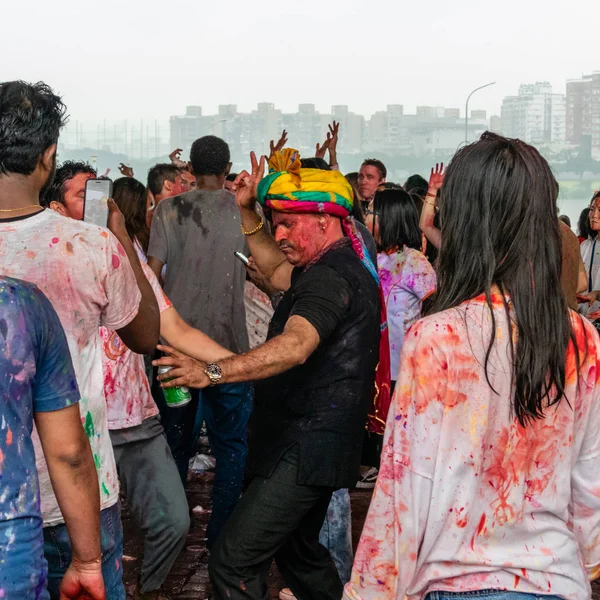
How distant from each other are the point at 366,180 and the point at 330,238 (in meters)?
5.67

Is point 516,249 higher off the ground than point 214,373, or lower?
higher

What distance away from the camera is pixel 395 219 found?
20.6 feet

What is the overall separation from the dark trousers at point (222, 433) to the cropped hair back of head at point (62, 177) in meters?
1.37

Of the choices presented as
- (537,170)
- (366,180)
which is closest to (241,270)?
(537,170)

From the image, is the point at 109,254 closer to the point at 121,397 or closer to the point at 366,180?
the point at 121,397

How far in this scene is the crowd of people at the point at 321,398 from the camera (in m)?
2.03

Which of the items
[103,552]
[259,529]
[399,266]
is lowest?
[259,529]

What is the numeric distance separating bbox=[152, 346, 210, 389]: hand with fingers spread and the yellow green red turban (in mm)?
1045

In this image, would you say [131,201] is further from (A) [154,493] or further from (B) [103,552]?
(B) [103,552]

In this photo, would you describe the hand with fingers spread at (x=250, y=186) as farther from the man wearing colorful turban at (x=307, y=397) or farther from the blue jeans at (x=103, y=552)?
the blue jeans at (x=103, y=552)

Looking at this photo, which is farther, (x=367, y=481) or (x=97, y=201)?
(x=367, y=481)

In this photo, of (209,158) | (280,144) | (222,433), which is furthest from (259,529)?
(209,158)

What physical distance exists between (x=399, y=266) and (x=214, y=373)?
3.61m

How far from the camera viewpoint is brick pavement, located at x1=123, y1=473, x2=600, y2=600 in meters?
4.79
